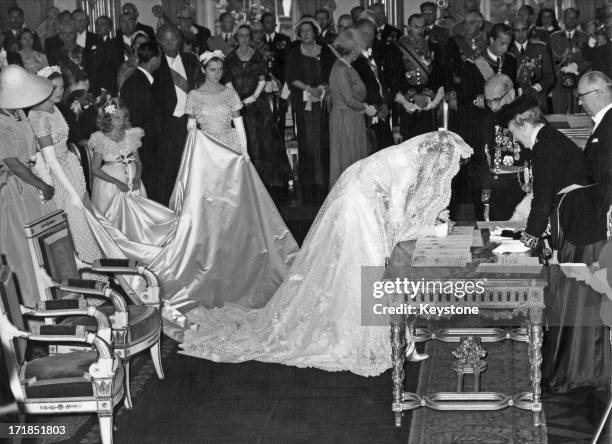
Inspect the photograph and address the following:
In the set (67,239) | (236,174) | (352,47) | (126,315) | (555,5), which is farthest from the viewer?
(555,5)

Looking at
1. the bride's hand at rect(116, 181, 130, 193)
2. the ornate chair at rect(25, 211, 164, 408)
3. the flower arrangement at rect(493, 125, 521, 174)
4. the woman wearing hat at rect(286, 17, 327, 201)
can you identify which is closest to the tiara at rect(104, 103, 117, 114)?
the bride's hand at rect(116, 181, 130, 193)

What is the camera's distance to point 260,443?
15.9ft

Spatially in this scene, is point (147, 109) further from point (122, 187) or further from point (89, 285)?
point (89, 285)

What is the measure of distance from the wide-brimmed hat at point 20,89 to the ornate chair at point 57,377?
213cm

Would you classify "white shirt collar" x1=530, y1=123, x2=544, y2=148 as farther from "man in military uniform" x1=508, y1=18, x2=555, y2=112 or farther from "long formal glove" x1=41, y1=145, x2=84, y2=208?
"man in military uniform" x1=508, y1=18, x2=555, y2=112

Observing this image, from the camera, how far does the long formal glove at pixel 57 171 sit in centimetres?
679

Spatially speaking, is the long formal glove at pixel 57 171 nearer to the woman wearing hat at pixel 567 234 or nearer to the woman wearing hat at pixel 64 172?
the woman wearing hat at pixel 64 172

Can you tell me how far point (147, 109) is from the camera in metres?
9.79

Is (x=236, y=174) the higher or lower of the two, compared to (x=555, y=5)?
lower

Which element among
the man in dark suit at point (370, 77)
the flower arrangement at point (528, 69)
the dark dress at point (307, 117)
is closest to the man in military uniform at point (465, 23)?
the flower arrangement at point (528, 69)

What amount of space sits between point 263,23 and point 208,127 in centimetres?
506

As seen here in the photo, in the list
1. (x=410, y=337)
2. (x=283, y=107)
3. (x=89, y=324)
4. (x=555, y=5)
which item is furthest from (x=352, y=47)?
(x=555, y=5)

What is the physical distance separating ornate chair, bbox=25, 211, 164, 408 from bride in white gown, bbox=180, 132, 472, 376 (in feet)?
2.58

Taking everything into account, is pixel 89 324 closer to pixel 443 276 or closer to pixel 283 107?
pixel 443 276
